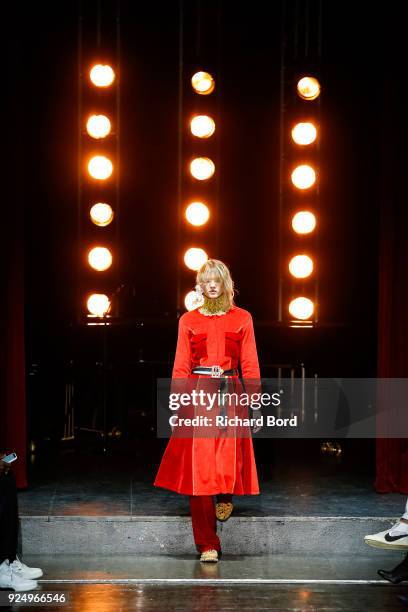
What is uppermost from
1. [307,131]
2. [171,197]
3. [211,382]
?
[307,131]

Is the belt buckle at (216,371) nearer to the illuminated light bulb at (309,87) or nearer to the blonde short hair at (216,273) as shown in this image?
the blonde short hair at (216,273)

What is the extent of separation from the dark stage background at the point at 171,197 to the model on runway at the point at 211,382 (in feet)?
8.40

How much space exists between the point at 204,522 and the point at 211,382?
0.67 metres

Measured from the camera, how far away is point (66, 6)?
7.13 m

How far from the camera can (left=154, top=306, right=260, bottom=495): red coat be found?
4.00 metres

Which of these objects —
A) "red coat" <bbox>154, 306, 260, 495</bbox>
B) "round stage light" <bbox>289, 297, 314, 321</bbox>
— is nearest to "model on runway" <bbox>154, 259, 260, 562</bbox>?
"red coat" <bbox>154, 306, 260, 495</bbox>

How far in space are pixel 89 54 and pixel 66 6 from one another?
1.38 feet

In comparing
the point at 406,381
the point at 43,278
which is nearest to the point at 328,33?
the point at 43,278

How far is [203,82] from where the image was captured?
7.28 meters

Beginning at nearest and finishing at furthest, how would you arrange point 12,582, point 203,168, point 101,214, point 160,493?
point 12,582, point 160,493, point 101,214, point 203,168

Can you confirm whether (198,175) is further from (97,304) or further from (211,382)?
(211,382)

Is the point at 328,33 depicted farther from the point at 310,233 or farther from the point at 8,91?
the point at 8,91

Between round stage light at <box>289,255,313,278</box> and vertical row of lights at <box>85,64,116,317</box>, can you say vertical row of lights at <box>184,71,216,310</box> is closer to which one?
vertical row of lights at <box>85,64,116,317</box>

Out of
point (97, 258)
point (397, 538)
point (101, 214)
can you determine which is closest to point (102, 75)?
point (101, 214)
